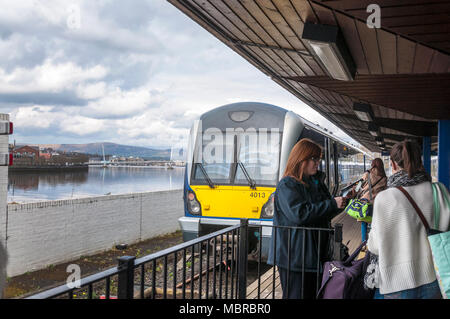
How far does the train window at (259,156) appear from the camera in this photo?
24.9 ft

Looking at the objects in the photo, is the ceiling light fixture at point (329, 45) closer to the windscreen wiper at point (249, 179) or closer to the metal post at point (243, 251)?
the metal post at point (243, 251)

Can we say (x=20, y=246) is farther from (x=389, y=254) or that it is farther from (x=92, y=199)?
(x=389, y=254)

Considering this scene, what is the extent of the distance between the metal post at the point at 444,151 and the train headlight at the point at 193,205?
17.8 ft

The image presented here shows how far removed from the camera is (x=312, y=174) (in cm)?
328

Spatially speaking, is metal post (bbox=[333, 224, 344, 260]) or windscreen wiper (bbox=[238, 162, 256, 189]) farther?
windscreen wiper (bbox=[238, 162, 256, 189])

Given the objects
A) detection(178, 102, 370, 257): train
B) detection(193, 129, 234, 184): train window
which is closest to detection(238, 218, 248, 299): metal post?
detection(178, 102, 370, 257): train

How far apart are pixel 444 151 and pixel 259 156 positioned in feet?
14.4

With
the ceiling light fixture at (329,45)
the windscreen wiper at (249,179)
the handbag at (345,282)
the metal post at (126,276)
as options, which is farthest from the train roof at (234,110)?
the metal post at (126,276)

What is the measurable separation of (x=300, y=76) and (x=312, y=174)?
14.7ft

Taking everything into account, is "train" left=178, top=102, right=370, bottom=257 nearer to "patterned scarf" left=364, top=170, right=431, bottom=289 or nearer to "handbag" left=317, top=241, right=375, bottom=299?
"handbag" left=317, top=241, right=375, bottom=299

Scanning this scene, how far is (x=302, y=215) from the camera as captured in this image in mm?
3107

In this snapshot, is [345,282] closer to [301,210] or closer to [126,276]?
[301,210]

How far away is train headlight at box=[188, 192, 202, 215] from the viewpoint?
7723mm

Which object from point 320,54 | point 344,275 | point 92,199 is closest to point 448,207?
point 344,275
